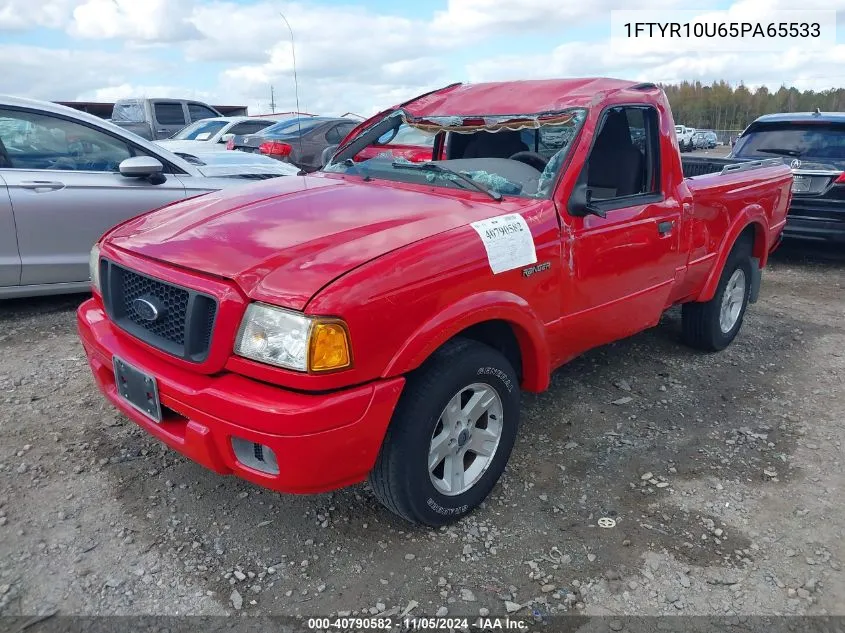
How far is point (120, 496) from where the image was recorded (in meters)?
2.92

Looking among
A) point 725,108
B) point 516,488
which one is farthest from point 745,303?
point 725,108

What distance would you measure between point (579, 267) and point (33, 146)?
164 inches

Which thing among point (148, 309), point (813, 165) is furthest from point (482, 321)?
point (813, 165)

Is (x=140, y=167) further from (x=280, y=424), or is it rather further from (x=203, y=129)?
(x=203, y=129)

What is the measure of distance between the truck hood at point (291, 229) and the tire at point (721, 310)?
2221 millimetres

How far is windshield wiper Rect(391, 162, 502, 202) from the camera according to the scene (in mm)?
3041

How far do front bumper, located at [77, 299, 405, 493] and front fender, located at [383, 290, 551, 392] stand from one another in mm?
107

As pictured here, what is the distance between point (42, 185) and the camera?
4.83 meters

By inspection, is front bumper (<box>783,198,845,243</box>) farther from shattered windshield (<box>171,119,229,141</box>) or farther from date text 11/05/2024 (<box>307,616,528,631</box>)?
shattered windshield (<box>171,119,229,141</box>)

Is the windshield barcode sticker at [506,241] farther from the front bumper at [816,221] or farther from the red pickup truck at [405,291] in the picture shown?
the front bumper at [816,221]

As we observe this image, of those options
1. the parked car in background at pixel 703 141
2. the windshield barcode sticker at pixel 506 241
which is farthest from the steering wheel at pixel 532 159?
the parked car in background at pixel 703 141

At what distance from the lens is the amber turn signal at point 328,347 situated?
215 centimetres

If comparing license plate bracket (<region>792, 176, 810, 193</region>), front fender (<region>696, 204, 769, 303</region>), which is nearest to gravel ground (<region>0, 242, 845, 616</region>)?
front fender (<region>696, 204, 769, 303</region>)

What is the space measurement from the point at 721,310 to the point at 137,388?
386cm
